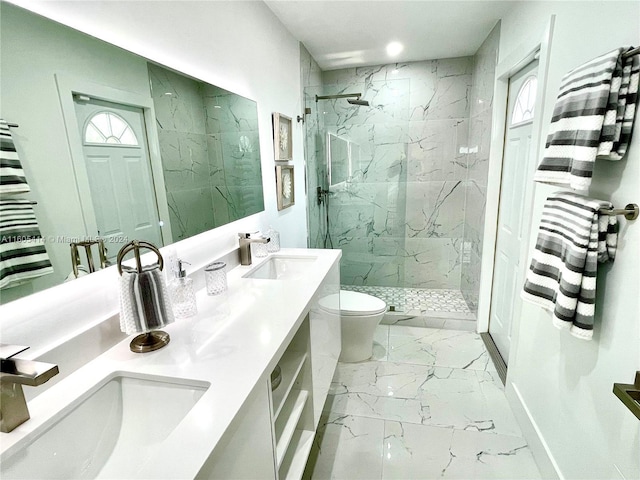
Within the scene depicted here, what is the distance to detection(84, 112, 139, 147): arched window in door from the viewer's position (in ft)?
3.12

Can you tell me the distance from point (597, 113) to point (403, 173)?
A: 7.68 feet

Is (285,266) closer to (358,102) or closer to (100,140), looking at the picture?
(100,140)

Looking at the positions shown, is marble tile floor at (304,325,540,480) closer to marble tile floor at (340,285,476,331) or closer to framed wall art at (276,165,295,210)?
marble tile floor at (340,285,476,331)

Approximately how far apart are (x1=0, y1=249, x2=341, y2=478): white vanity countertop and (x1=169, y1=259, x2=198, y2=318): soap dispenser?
A: 39 mm

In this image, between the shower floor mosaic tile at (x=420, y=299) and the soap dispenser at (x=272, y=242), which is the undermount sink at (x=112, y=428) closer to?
the soap dispenser at (x=272, y=242)

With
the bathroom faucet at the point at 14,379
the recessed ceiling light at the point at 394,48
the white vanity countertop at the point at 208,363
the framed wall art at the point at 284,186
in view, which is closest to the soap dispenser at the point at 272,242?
the framed wall art at the point at 284,186

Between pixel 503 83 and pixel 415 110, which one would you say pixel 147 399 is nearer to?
pixel 503 83

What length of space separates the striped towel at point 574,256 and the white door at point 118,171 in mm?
1508

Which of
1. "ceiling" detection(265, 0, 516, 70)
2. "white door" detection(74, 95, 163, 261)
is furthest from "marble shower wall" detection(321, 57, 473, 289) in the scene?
"white door" detection(74, 95, 163, 261)

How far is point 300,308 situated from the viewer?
1.22 meters

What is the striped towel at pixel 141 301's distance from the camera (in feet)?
2.97

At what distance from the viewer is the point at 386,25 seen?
2359 millimetres

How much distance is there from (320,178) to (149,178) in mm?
2176

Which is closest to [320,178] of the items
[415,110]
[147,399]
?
[415,110]
